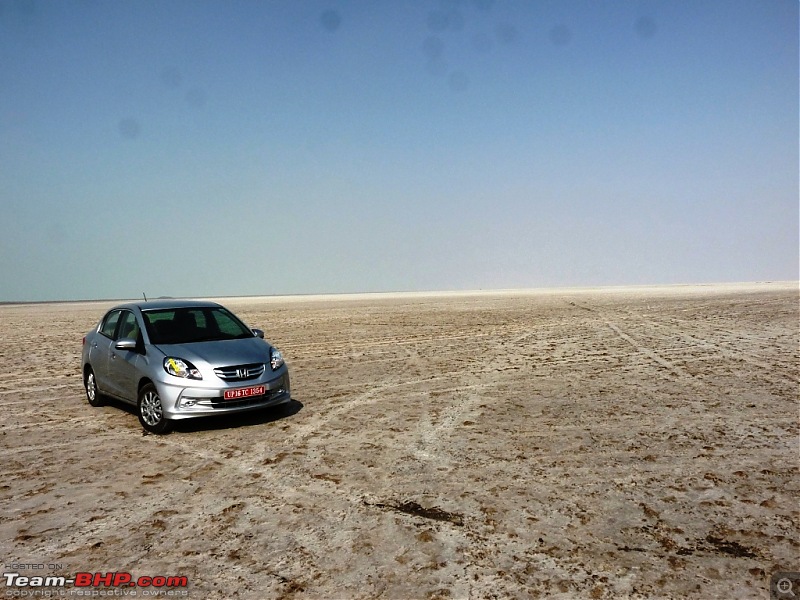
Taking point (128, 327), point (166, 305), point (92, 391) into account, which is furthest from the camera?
point (92, 391)

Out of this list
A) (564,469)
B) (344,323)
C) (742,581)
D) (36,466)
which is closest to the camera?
(742,581)

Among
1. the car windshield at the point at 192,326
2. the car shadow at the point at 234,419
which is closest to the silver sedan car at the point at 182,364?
the car windshield at the point at 192,326

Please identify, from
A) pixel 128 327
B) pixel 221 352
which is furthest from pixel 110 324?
pixel 221 352

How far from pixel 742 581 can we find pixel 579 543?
107 cm

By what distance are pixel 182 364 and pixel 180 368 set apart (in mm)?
72

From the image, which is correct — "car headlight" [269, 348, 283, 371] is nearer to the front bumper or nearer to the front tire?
the front bumper

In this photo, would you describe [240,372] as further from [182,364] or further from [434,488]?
[434,488]

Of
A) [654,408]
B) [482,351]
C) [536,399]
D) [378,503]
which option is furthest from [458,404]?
[482,351]

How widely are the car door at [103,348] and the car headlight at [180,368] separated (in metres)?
1.83

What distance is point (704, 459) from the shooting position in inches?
267

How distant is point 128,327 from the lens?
9.66m

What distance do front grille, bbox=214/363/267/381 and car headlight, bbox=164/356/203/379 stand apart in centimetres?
27

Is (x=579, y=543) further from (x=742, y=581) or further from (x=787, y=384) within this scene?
(x=787, y=384)

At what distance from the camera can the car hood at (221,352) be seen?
8297mm
